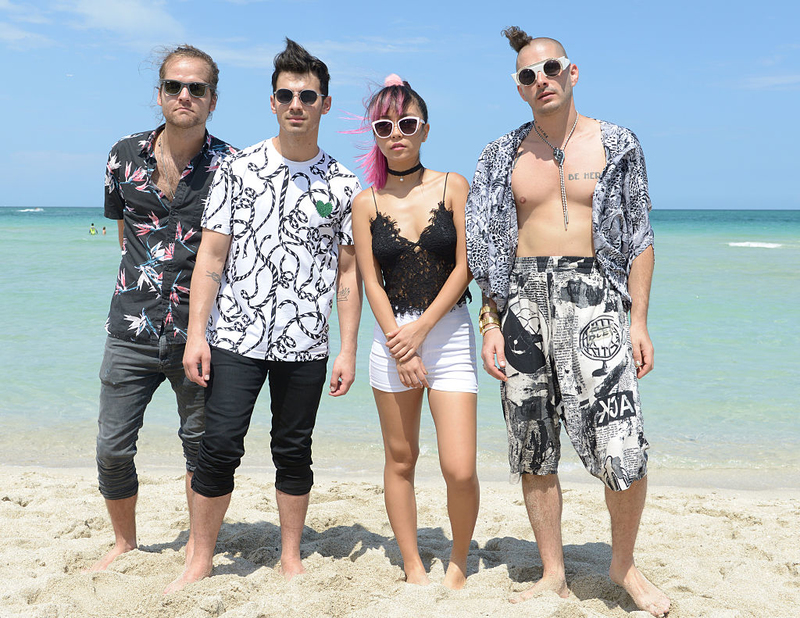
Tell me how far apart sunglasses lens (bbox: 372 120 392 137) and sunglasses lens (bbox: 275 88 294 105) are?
39cm

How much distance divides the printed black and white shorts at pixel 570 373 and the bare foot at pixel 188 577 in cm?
150

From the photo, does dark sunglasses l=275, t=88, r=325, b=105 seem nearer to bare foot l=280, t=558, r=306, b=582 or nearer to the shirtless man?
the shirtless man

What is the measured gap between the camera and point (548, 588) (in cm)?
318

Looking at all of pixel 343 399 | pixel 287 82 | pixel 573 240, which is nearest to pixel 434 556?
pixel 573 240

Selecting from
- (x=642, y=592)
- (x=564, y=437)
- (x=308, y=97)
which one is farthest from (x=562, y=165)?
(x=564, y=437)

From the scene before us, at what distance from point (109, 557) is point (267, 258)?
1.76m

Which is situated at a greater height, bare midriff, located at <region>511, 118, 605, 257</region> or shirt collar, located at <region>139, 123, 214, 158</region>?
shirt collar, located at <region>139, 123, 214, 158</region>

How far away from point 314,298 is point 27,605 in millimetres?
1794

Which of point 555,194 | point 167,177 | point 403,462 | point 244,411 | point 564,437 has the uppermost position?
point 167,177

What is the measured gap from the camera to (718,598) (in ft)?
10.5

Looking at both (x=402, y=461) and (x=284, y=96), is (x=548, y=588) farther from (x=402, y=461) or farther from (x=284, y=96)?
(x=284, y=96)

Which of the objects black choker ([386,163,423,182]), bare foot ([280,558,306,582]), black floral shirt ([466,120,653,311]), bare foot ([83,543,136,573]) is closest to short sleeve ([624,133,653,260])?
black floral shirt ([466,120,653,311])

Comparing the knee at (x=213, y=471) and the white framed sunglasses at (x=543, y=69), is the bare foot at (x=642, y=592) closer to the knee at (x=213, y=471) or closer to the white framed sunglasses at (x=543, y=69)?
the knee at (x=213, y=471)

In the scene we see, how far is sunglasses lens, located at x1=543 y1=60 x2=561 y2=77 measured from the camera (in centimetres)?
296
